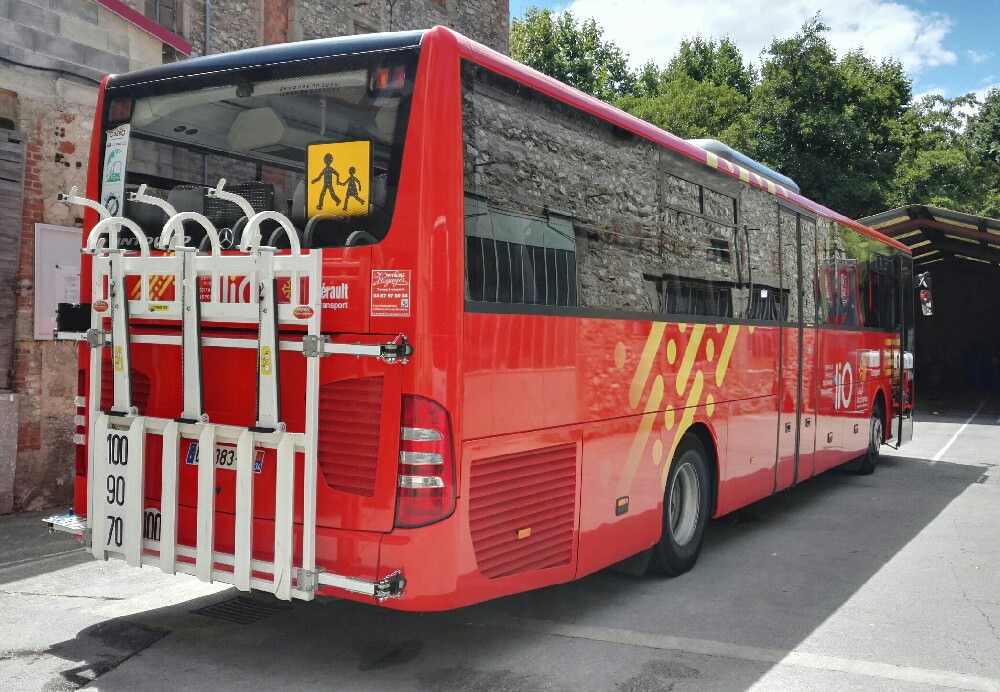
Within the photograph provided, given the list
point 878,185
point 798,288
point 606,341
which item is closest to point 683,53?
point 878,185

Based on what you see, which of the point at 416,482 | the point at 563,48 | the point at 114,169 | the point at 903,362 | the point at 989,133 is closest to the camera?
the point at 416,482

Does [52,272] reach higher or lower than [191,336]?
higher

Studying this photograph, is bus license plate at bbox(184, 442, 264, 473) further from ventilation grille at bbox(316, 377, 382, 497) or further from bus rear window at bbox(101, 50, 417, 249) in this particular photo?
bus rear window at bbox(101, 50, 417, 249)

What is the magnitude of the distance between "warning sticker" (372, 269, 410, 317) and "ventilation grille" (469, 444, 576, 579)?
82 cm

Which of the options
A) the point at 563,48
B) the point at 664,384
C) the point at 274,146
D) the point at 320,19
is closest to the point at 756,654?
the point at 664,384

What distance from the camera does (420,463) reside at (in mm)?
4422

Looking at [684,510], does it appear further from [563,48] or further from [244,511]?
[563,48]

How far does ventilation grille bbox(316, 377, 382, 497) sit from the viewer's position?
14.8 feet

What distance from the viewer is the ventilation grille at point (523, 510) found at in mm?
4703

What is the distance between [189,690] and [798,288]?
6.70 metres

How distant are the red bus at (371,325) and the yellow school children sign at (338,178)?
11mm

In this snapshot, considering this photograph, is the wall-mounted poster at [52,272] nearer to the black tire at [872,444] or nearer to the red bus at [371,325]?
the red bus at [371,325]

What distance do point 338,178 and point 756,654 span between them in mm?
3269

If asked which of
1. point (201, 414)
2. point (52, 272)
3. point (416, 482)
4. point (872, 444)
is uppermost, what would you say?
point (52, 272)
